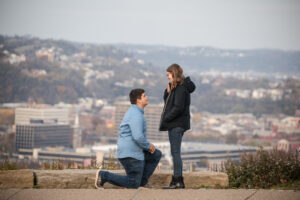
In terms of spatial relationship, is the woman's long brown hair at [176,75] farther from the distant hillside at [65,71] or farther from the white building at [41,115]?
the distant hillside at [65,71]

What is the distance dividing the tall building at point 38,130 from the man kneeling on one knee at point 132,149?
218 ft

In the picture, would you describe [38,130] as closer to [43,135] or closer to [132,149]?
[43,135]

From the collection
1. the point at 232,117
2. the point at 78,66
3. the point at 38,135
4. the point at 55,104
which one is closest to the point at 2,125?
the point at 38,135

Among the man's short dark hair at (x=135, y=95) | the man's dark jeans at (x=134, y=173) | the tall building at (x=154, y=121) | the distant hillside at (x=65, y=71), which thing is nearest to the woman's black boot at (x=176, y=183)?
the man's dark jeans at (x=134, y=173)

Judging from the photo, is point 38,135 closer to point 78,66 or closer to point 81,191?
point 78,66

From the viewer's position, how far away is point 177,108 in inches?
235

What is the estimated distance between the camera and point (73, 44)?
14300cm

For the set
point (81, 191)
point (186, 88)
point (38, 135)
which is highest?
point (186, 88)

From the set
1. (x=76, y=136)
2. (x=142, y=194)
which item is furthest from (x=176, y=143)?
(x=76, y=136)

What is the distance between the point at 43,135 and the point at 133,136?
72121mm

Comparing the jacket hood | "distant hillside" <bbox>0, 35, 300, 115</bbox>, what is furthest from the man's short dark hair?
"distant hillside" <bbox>0, 35, 300, 115</bbox>

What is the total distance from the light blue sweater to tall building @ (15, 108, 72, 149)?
66383mm

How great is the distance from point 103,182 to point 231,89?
114 meters

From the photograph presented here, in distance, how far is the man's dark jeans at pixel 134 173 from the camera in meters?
5.90
